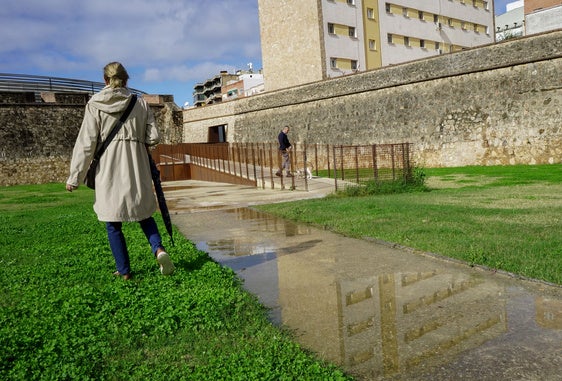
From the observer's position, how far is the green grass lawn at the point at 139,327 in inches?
107

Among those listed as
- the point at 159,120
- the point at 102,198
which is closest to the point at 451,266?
the point at 102,198

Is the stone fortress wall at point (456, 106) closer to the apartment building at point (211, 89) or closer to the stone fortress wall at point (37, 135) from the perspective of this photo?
the stone fortress wall at point (37, 135)

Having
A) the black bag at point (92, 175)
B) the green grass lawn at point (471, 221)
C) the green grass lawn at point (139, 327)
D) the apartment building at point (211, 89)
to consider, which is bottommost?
the green grass lawn at point (471, 221)

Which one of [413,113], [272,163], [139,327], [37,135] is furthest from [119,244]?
[37,135]

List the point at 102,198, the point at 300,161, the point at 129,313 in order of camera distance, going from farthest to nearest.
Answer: the point at 300,161 → the point at 102,198 → the point at 129,313

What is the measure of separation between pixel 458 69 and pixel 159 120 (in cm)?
2490

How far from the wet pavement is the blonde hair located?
215cm

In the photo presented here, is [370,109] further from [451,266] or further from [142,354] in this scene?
[142,354]

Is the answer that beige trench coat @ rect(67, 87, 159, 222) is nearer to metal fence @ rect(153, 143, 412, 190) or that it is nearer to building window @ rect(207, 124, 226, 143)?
metal fence @ rect(153, 143, 412, 190)

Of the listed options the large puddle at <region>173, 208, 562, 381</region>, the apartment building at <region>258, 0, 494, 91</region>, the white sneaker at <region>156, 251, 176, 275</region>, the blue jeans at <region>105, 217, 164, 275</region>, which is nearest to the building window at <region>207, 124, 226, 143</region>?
the apartment building at <region>258, 0, 494, 91</region>

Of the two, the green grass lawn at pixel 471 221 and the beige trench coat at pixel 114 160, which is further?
the green grass lawn at pixel 471 221

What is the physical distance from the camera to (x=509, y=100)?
65.3ft

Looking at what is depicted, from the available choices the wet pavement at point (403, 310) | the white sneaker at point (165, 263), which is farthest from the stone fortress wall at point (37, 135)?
the white sneaker at point (165, 263)

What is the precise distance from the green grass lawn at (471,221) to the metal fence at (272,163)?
100cm
